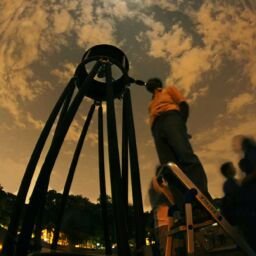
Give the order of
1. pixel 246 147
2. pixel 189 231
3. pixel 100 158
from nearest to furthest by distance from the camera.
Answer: pixel 189 231, pixel 246 147, pixel 100 158

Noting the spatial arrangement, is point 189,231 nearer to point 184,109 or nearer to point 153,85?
point 184,109

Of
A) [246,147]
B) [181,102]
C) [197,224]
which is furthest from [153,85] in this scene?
[197,224]

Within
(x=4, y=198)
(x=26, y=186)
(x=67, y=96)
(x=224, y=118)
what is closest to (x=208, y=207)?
(x=26, y=186)

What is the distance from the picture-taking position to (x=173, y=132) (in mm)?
4289

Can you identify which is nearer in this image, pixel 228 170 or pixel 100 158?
pixel 100 158

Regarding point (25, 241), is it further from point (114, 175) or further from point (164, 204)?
point (164, 204)

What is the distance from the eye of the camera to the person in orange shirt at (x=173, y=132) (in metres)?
3.88

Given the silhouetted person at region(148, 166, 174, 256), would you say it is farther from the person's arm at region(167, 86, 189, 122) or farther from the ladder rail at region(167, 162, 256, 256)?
the person's arm at region(167, 86, 189, 122)

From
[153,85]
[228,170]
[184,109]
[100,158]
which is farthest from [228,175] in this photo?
[100,158]

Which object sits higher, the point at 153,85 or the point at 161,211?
the point at 153,85

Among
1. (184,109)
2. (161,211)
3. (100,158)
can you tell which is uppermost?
(184,109)

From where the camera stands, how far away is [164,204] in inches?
160

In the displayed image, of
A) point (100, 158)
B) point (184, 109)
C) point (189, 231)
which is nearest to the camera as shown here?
point (189, 231)

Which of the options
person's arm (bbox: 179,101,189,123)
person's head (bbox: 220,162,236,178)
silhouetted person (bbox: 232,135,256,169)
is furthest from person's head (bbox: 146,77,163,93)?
person's head (bbox: 220,162,236,178)
